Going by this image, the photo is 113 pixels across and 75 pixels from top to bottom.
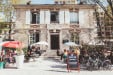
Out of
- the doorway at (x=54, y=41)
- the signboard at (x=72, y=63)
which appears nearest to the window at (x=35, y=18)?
the doorway at (x=54, y=41)

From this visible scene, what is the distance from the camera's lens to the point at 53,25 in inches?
1500

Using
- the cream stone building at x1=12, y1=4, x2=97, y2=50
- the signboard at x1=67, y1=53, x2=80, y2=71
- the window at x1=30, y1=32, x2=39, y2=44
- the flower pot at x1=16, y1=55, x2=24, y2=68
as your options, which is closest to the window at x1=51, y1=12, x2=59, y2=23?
the cream stone building at x1=12, y1=4, x2=97, y2=50

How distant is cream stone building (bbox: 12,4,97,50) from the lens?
38062 mm

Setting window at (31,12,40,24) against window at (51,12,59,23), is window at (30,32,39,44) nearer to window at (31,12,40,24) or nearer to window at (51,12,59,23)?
window at (31,12,40,24)

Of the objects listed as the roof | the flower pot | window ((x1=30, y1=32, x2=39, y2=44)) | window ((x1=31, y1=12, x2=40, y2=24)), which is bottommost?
the flower pot

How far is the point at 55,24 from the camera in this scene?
38188 mm

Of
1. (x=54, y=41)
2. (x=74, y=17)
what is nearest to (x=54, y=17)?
(x=74, y=17)

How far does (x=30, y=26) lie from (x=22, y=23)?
45.9 inches

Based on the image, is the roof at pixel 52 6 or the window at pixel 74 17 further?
the window at pixel 74 17

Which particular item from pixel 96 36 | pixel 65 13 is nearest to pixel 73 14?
pixel 65 13

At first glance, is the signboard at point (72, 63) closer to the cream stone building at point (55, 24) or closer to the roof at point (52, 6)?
the cream stone building at point (55, 24)

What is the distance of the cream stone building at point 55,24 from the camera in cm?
3806

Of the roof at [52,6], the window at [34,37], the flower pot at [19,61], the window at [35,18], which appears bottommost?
the flower pot at [19,61]

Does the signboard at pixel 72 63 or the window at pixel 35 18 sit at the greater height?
the window at pixel 35 18
